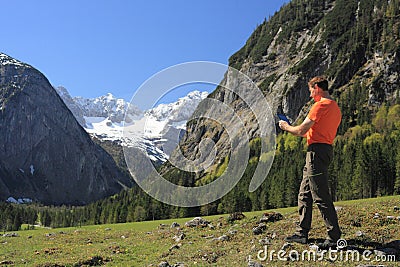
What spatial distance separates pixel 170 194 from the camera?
19.4 m

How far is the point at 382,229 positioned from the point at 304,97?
7529 inches

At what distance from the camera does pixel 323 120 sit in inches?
454

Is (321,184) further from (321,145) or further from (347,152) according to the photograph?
(347,152)

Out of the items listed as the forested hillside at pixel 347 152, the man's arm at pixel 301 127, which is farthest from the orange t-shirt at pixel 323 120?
the forested hillside at pixel 347 152

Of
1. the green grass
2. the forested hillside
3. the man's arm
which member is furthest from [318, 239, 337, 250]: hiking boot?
the forested hillside

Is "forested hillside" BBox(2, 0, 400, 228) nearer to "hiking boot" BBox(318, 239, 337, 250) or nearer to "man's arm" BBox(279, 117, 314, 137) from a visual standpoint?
"man's arm" BBox(279, 117, 314, 137)

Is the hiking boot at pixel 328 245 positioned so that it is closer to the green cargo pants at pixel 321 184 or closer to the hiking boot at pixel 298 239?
the green cargo pants at pixel 321 184

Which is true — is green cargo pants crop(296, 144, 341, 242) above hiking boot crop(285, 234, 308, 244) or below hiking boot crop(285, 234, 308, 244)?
above

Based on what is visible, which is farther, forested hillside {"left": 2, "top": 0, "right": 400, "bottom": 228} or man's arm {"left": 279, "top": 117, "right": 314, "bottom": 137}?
forested hillside {"left": 2, "top": 0, "right": 400, "bottom": 228}

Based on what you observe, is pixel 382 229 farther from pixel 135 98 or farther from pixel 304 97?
pixel 304 97

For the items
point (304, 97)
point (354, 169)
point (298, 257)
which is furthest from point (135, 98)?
point (304, 97)

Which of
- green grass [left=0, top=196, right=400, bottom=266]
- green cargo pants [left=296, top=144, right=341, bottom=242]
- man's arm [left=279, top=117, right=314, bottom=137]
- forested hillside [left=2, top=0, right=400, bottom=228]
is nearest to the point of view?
man's arm [left=279, top=117, right=314, bottom=137]

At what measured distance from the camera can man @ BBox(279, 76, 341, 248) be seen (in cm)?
1147

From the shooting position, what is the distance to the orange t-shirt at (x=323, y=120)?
11.4 meters
